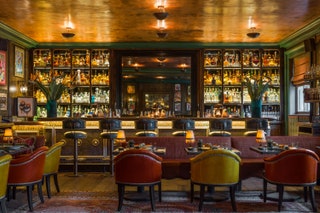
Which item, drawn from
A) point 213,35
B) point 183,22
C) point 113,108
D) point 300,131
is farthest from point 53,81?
point 300,131

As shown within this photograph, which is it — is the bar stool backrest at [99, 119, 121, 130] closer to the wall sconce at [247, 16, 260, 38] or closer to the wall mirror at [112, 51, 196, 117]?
the wall mirror at [112, 51, 196, 117]

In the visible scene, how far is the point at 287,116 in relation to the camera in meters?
12.2

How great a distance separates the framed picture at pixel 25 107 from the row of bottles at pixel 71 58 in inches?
63.9

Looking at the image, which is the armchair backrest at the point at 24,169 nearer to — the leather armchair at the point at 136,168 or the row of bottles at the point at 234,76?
the leather armchair at the point at 136,168

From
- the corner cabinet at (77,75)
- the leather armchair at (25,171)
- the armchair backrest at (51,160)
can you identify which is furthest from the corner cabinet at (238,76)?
the leather armchair at (25,171)

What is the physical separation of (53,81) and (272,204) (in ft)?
20.6

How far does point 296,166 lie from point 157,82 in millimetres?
8722

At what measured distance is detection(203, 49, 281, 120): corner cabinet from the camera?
12336mm

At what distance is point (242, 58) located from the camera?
12359mm

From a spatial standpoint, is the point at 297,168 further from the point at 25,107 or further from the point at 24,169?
the point at 25,107

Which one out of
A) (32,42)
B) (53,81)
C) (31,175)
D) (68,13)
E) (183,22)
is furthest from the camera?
(32,42)

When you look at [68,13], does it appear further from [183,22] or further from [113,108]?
[113,108]

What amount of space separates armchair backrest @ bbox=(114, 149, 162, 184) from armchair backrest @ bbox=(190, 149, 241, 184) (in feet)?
2.14

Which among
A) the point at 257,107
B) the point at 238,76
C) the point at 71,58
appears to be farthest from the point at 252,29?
the point at 71,58
